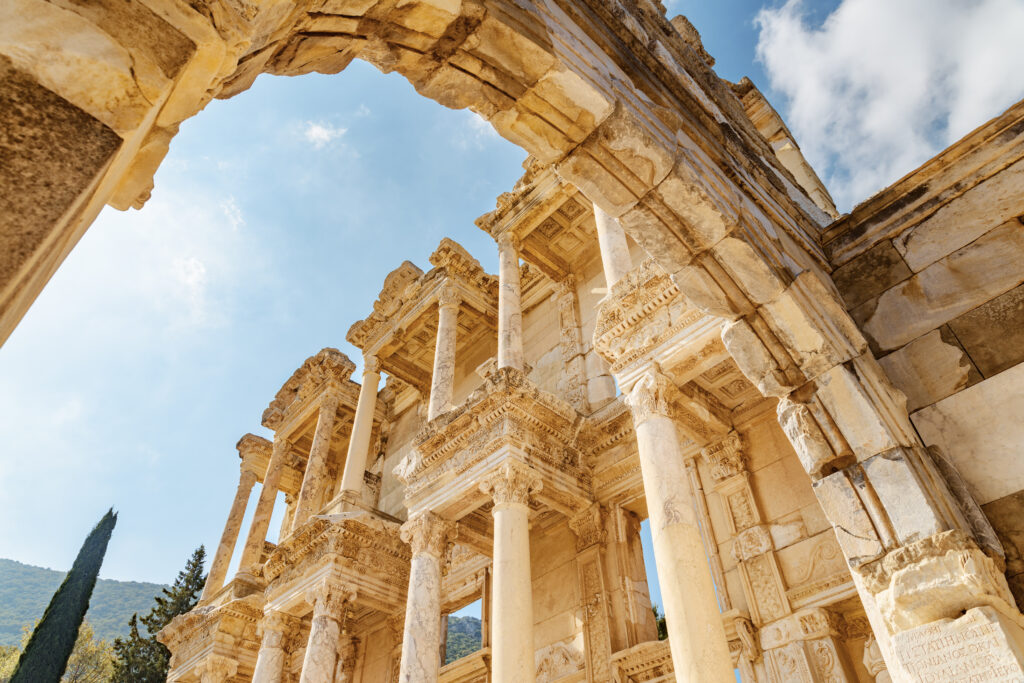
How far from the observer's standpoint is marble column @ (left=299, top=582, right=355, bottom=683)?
10938 millimetres

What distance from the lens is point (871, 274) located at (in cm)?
578

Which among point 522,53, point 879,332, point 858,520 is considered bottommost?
point 858,520

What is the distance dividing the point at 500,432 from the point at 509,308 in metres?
3.23

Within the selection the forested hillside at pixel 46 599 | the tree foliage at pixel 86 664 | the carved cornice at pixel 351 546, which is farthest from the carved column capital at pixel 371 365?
the forested hillside at pixel 46 599

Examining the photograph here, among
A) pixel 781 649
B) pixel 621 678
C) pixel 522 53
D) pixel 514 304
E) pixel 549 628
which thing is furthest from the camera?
pixel 514 304

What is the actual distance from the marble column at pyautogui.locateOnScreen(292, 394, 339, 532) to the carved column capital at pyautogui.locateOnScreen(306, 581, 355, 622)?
86.3 inches

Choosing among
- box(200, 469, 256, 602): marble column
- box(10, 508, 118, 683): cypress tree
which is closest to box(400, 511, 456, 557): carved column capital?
box(200, 469, 256, 602): marble column

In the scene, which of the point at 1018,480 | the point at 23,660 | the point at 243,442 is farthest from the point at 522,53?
the point at 23,660

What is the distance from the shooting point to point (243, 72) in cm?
284

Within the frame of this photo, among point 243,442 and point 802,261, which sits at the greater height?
point 243,442

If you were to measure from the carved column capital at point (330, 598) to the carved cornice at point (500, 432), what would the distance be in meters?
2.59

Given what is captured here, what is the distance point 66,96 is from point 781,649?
8210mm

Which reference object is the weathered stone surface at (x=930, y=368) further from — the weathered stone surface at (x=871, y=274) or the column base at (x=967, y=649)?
the column base at (x=967, y=649)

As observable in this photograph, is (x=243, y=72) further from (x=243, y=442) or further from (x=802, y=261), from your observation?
(x=243, y=442)
